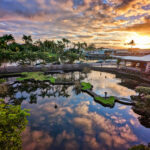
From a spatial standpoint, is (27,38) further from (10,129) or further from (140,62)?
(10,129)

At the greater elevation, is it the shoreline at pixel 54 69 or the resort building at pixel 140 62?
the resort building at pixel 140 62

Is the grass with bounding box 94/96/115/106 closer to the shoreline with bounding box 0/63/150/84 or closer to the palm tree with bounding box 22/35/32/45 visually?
the shoreline with bounding box 0/63/150/84

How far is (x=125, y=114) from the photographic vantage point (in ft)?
45.0

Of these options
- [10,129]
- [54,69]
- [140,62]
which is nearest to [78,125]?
[10,129]

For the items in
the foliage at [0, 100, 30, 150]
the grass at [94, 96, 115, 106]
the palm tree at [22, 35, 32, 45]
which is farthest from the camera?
the palm tree at [22, 35, 32, 45]

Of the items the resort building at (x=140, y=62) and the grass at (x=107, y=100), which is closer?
the grass at (x=107, y=100)

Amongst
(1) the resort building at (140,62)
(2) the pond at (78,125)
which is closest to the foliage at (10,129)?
(2) the pond at (78,125)

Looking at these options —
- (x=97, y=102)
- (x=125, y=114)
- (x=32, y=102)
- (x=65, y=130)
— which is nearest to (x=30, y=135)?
(x=65, y=130)

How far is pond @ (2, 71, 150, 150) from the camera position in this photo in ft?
31.2

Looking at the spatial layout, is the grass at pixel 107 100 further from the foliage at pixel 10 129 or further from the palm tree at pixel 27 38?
the palm tree at pixel 27 38

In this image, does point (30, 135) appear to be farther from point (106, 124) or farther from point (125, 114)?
point (125, 114)

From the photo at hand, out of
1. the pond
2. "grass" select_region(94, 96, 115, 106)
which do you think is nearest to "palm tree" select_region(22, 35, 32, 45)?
the pond

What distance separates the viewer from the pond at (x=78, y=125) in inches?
374

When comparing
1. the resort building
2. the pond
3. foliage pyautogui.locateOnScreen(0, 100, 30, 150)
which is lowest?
the pond
